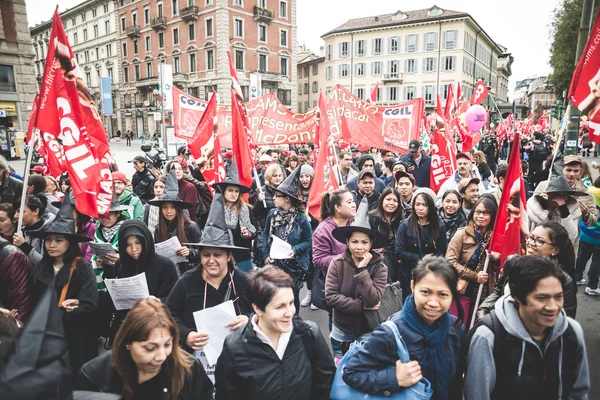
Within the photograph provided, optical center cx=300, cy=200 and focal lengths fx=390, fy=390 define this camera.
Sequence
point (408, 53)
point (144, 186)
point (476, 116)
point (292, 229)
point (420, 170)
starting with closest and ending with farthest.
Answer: point (292, 229), point (144, 186), point (420, 170), point (476, 116), point (408, 53)

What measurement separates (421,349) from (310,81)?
6241 cm

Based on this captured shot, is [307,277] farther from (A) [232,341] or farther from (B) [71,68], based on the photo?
(B) [71,68]

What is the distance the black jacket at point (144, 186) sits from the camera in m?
7.36

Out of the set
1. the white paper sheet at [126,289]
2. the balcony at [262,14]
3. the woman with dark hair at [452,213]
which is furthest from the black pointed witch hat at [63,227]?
the balcony at [262,14]

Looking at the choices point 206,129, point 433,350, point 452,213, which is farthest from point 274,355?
point 206,129

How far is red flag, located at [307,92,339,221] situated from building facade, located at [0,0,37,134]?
2645cm

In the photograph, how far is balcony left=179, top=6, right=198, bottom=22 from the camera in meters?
44.0

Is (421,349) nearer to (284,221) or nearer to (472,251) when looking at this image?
(472,251)

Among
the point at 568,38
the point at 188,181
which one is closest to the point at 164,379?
the point at 188,181

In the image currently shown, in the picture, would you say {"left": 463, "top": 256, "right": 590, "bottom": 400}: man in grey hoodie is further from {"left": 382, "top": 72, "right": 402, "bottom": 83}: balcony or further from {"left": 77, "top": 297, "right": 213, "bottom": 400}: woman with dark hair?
{"left": 382, "top": 72, "right": 402, "bottom": 83}: balcony

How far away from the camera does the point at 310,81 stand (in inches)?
2415

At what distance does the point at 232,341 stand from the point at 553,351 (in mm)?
1712

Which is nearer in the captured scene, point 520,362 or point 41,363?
point 41,363

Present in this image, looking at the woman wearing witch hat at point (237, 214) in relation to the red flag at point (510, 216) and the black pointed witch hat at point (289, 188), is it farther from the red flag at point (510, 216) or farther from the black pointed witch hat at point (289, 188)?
the red flag at point (510, 216)
